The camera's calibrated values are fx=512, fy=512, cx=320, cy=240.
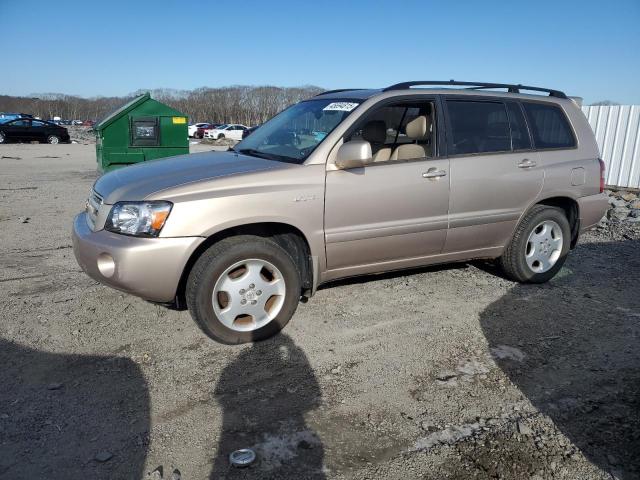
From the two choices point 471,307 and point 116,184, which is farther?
point 471,307

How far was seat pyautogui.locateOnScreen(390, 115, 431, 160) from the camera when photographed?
4.31 meters

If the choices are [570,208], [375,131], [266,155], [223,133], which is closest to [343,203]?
[266,155]

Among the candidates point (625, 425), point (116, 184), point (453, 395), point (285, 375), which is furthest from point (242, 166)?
point (625, 425)

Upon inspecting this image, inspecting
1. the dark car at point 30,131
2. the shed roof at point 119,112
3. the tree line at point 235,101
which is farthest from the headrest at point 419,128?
the tree line at point 235,101

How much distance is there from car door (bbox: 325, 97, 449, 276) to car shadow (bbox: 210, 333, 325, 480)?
880mm

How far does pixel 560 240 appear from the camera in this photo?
16.9ft

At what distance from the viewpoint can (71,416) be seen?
9.10 ft

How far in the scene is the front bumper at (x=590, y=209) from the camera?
202 inches

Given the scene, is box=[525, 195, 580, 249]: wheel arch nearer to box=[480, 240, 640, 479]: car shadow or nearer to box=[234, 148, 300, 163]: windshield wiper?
box=[480, 240, 640, 479]: car shadow

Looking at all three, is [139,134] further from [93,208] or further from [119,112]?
[93,208]

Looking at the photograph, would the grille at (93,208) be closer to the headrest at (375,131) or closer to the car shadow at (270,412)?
the car shadow at (270,412)

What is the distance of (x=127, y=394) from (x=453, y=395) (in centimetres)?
194

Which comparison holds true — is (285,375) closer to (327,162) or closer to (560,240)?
(327,162)

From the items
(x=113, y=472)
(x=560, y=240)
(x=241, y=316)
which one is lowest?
(x=113, y=472)
